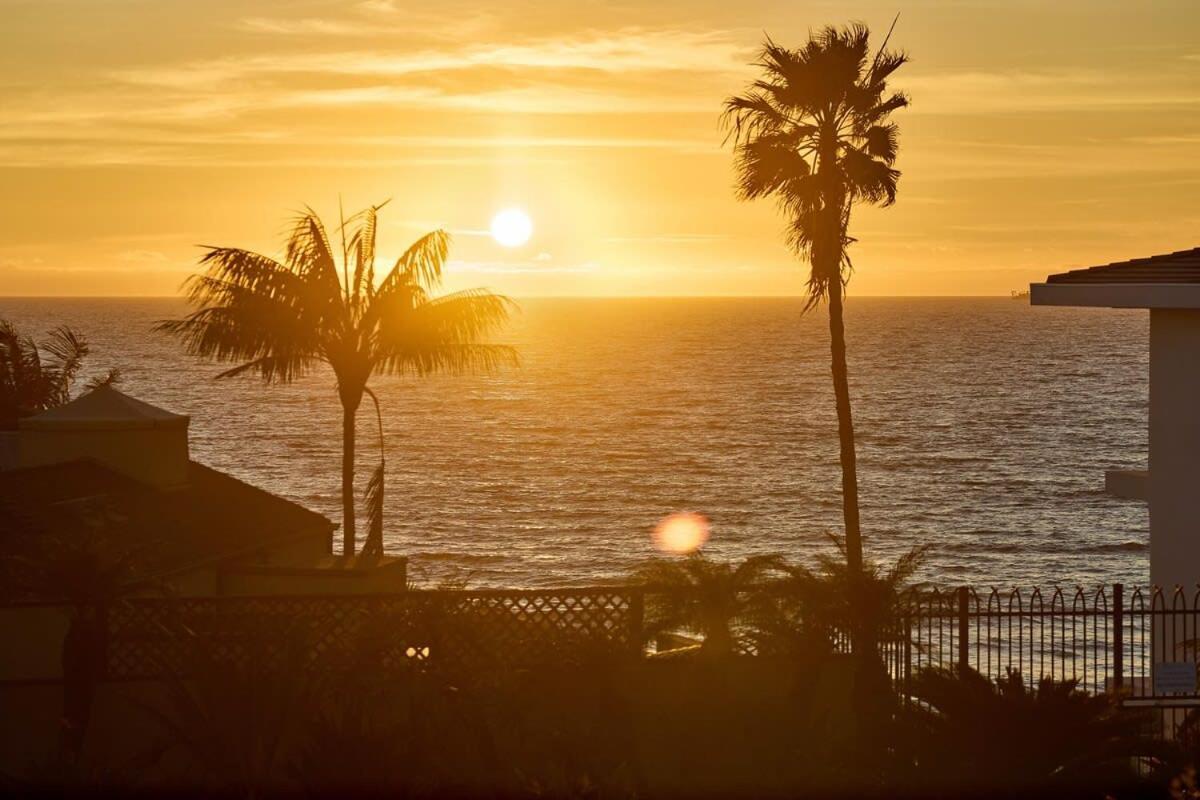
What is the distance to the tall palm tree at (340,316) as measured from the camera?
24.4 metres

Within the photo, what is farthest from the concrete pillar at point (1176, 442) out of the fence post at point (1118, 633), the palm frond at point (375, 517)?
the palm frond at point (375, 517)

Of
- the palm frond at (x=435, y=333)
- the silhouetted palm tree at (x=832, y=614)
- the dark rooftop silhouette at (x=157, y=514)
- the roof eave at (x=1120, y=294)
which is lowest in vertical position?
the silhouetted palm tree at (x=832, y=614)

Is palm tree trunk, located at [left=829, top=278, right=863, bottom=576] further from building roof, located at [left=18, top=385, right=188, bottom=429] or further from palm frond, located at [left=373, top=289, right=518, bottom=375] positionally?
building roof, located at [left=18, top=385, right=188, bottom=429]

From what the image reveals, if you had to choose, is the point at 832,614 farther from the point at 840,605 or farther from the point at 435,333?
the point at 435,333

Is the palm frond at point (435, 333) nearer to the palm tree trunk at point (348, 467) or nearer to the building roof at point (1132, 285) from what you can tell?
the palm tree trunk at point (348, 467)

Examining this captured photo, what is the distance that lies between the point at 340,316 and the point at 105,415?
4.02 m

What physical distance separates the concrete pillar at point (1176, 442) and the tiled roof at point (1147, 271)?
51cm

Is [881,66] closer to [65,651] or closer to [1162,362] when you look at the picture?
[1162,362]

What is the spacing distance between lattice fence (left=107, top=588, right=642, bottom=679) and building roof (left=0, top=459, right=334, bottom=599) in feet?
4.33

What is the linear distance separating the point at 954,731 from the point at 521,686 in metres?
4.37

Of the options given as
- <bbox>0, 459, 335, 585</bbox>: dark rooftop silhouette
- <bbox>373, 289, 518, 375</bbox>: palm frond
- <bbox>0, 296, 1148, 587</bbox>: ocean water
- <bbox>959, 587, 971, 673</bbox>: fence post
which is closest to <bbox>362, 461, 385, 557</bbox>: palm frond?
<bbox>0, 459, 335, 585</bbox>: dark rooftop silhouette

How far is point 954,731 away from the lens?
1499cm

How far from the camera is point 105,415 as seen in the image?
23406 millimetres

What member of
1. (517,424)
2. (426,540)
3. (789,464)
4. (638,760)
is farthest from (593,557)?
(517,424)
